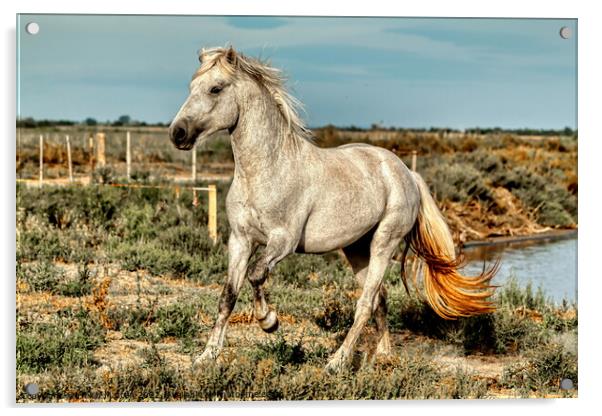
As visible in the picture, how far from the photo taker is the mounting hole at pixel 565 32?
7512 mm

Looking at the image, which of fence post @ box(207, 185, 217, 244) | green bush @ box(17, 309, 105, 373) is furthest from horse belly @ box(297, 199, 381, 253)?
fence post @ box(207, 185, 217, 244)

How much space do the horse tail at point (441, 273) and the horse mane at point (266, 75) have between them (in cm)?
129

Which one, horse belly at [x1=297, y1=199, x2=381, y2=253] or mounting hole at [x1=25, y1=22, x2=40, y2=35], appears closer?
horse belly at [x1=297, y1=199, x2=381, y2=253]

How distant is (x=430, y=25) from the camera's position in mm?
7934

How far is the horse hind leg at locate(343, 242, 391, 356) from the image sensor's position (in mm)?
7254

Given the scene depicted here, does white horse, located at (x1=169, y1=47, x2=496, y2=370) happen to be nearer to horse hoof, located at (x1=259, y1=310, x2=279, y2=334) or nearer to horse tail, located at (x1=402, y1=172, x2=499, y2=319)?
horse hoof, located at (x1=259, y1=310, x2=279, y2=334)

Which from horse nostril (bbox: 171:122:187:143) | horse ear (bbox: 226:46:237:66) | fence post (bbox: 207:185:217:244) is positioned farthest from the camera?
fence post (bbox: 207:185:217:244)

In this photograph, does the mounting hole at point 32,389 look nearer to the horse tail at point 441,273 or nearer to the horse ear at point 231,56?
the horse ear at point 231,56

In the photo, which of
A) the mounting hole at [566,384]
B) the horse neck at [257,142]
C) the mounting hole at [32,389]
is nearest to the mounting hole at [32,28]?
the horse neck at [257,142]

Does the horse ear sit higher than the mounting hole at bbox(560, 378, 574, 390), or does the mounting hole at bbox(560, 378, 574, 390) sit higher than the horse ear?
the horse ear

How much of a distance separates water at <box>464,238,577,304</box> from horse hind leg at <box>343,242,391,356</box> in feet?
8.13

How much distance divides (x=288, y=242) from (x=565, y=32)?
2987mm

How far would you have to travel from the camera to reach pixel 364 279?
727 cm

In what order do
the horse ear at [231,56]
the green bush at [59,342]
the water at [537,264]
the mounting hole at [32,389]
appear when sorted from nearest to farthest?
the horse ear at [231,56] < the mounting hole at [32,389] < the green bush at [59,342] < the water at [537,264]
